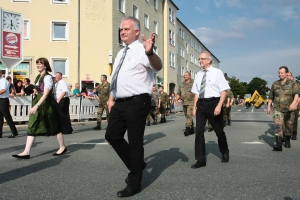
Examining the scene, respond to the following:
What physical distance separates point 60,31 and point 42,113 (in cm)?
2341

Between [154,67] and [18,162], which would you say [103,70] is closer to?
[18,162]

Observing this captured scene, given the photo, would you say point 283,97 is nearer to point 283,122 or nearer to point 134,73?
point 283,122

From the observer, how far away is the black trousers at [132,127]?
3.93m

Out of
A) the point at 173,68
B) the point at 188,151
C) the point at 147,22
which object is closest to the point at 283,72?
the point at 188,151

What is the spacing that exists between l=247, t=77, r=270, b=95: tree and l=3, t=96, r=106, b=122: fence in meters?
160

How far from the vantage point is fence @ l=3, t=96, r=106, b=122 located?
1402cm

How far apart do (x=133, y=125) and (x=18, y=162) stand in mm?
2895

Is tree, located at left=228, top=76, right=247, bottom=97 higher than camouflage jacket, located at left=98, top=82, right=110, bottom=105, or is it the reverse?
tree, located at left=228, top=76, right=247, bottom=97

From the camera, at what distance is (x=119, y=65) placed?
4.04 meters

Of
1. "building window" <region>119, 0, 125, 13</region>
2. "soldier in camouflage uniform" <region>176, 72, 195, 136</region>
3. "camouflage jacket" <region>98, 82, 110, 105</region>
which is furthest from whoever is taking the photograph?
"building window" <region>119, 0, 125, 13</region>

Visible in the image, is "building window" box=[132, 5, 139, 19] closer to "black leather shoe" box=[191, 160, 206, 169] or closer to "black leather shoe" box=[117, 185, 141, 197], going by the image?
"black leather shoe" box=[191, 160, 206, 169]

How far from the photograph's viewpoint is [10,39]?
14.2 m

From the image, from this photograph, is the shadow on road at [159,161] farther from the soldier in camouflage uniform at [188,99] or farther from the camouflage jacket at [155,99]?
the camouflage jacket at [155,99]

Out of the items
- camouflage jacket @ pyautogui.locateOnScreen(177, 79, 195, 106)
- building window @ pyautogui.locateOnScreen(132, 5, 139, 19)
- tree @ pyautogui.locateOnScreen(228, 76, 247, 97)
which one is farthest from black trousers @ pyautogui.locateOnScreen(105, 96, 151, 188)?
tree @ pyautogui.locateOnScreen(228, 76, 247, 97)
